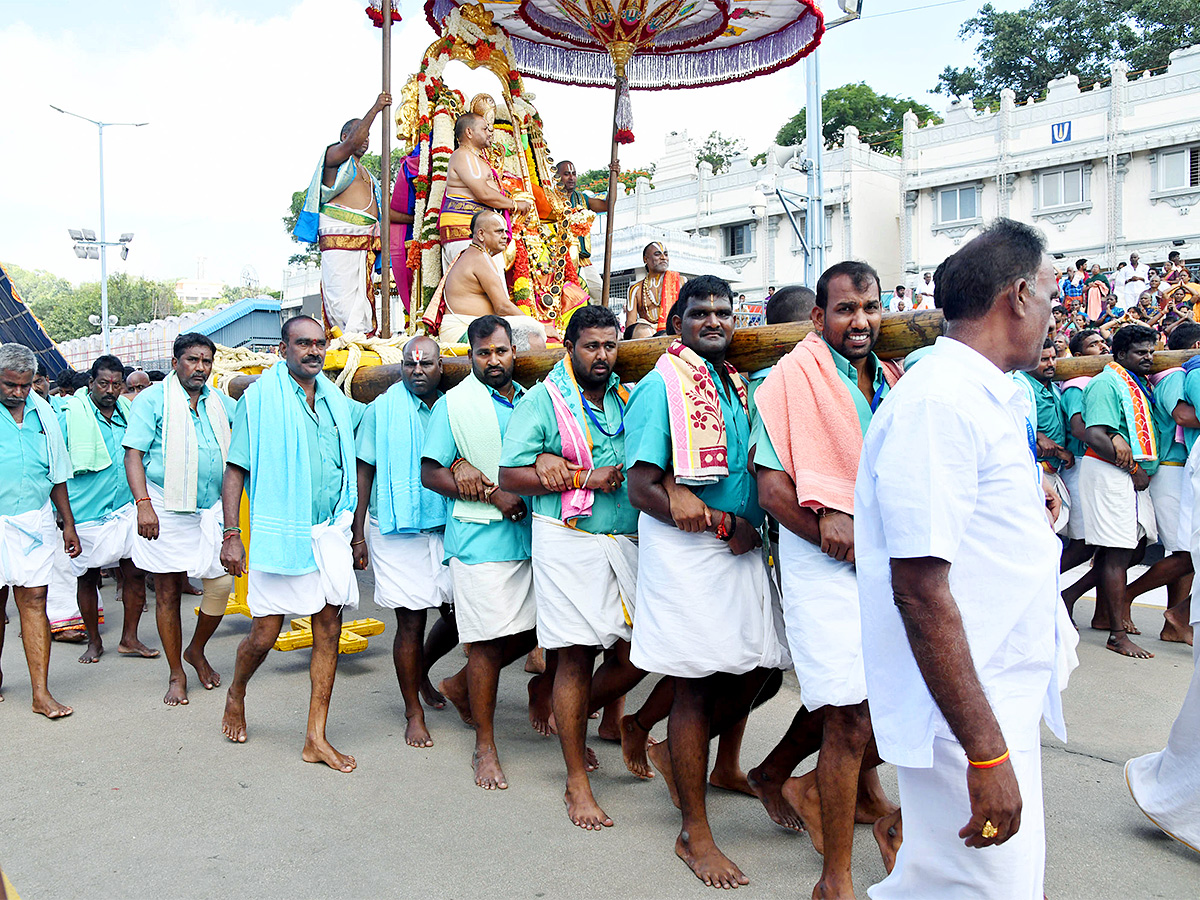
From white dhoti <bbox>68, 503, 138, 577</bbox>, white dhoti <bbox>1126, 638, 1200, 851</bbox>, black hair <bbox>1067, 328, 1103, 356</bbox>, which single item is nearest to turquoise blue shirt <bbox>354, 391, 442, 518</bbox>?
white dhoti <bbox>68, 503, 138, 577</bbox>

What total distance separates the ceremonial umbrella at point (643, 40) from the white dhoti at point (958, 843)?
6.84 metres

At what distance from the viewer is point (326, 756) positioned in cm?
433

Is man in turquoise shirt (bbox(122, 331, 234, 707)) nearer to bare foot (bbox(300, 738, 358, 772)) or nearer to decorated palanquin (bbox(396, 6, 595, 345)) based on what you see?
bare foot (bbox(300, 738, 358, 772))

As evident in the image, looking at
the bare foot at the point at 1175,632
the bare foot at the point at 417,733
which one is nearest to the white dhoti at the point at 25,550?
the bare foot at the point at 417,733

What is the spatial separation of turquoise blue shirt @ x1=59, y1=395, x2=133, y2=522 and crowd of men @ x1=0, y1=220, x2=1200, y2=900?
775mm

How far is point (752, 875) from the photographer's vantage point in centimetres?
328

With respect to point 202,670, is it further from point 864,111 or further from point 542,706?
point 864,111

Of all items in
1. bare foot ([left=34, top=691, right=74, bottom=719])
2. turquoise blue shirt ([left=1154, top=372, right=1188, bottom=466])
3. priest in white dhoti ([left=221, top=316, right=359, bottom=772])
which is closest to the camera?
priest in white dhoti ([left=221, top=316, right=359, bottom=772])

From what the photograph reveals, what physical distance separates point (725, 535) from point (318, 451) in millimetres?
2205

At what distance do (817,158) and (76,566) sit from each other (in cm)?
1444

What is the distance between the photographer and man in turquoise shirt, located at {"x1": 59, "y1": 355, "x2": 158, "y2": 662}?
6539mm

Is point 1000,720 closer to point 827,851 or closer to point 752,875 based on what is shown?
point 827,851

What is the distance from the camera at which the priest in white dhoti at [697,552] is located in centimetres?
334

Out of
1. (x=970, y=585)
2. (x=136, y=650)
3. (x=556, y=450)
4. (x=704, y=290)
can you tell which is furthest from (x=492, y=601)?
(x=136, y=650)
